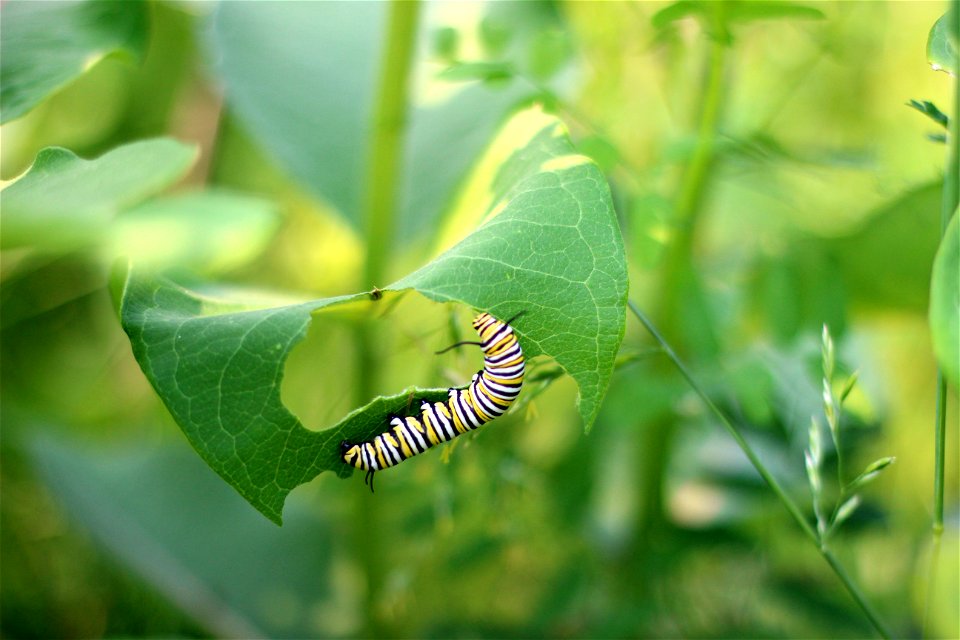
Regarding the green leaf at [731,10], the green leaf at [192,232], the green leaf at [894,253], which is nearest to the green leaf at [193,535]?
the green leaf at [192,232]

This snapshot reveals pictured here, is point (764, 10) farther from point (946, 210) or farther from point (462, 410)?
point (462, 410)

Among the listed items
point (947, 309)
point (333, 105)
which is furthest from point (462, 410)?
point (333, 105)

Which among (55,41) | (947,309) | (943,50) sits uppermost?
(55,41)

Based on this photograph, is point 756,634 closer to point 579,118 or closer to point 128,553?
point 579,118

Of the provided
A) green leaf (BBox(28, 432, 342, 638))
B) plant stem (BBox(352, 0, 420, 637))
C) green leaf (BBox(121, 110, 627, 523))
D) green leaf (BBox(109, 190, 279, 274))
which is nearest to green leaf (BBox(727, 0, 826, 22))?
green leaf (BBox(121, 110, 627, 523))

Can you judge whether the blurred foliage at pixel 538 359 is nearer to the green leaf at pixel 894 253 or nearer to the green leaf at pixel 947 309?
the green leaf at pixel 894 253
